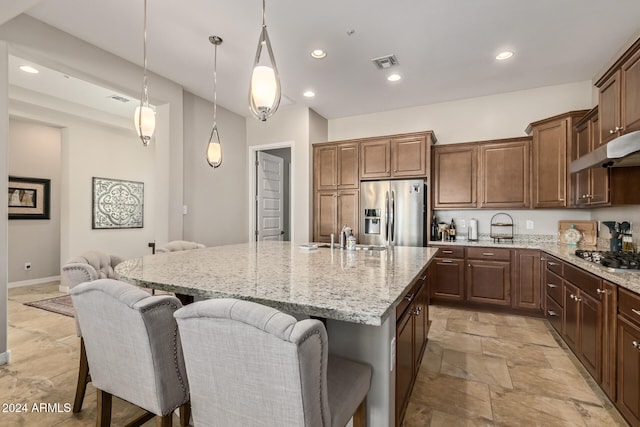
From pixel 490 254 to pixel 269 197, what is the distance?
3.60 meters

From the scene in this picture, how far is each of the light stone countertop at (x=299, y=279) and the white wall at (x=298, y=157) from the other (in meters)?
2.55

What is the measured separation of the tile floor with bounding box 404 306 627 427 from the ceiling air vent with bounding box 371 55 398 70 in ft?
9.39

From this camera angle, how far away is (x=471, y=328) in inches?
127

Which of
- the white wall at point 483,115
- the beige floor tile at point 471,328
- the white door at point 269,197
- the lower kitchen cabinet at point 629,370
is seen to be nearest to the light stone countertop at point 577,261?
the lower kitchen cabinet at point 629,370

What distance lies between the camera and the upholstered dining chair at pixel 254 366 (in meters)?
0.81

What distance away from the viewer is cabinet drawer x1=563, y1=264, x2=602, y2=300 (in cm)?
203

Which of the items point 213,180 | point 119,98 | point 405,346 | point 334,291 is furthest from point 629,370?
point 119,98

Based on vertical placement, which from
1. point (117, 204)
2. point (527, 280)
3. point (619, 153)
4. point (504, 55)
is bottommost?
point (527, 280)

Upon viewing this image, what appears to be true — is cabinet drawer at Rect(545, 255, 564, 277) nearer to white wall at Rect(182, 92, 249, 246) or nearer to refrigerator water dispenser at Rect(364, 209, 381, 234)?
refrigerator water dispenser at Rect(364, 209, 381, 234)

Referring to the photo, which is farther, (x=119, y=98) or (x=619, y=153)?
(x=119, y=98)

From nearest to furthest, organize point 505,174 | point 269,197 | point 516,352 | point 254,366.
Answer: point 254,366
point 516,352
point 505,174
point 269,197

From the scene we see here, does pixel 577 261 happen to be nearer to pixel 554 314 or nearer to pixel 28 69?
pixel 554 314

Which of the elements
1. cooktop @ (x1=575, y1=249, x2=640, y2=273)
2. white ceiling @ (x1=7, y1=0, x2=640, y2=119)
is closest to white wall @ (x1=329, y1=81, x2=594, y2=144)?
white ceiling @ (x1=7, y1=0, x2=640, y2=119)

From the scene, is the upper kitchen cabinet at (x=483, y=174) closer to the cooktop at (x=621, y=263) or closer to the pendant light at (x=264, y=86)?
the cooktop at (x=621, y=263)
